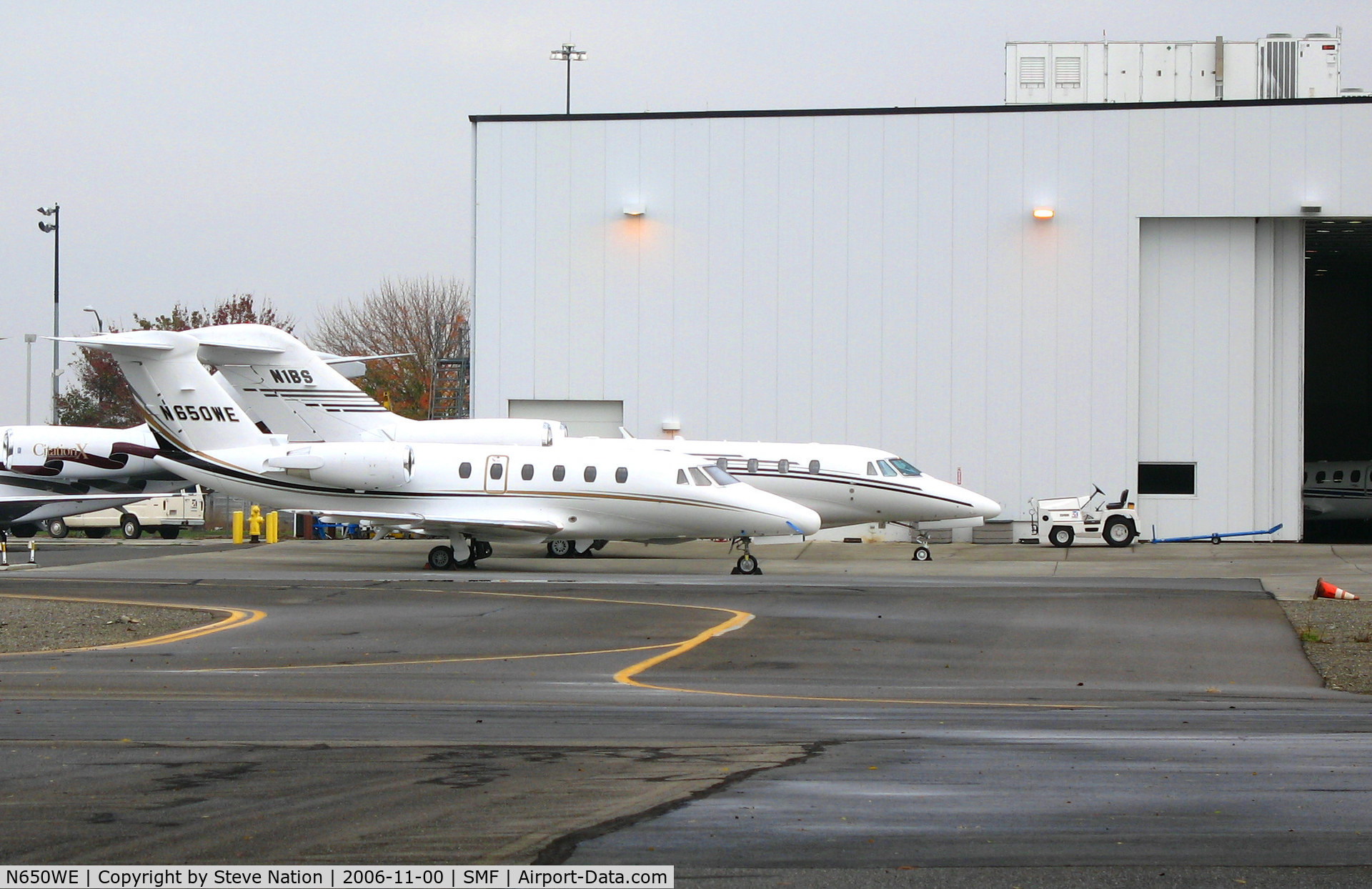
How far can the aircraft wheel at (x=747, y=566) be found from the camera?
2739 cm

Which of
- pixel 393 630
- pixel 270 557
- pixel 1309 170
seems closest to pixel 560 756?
pixel 393 630

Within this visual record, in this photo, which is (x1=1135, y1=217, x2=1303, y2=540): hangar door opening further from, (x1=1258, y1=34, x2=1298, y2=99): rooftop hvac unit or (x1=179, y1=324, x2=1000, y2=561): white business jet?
(x1=179, y1=324, x2=1000, y2=561): white business jet

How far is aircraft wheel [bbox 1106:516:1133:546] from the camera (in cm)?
3647

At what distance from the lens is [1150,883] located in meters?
6.50

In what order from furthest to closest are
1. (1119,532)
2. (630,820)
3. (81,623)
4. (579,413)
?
1. (579,413)
2. (1119,532)
3. (81,623)
4. (630,820)

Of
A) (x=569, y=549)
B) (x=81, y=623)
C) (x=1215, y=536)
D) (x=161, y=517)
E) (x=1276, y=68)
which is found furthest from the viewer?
(x=161, y=517)

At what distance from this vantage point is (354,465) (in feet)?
93.1

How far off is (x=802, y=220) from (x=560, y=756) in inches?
1263

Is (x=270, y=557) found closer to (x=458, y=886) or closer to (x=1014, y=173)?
(x=1014, y=173)

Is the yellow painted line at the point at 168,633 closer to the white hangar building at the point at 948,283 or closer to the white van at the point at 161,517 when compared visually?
the white hangar building at the point at 948,283

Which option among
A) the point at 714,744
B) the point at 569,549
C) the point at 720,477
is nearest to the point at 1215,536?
the point at 720,477

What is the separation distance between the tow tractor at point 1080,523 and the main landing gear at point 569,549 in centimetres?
1206

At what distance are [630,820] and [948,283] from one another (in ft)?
110

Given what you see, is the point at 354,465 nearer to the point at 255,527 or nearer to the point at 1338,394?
the point at 255,527
